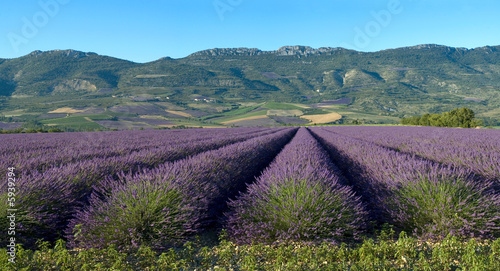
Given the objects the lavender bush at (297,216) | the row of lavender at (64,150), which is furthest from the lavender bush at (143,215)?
the row of lavender at (64,150)

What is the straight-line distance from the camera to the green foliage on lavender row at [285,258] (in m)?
2.29

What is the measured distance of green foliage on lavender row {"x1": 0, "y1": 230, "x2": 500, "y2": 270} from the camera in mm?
2289

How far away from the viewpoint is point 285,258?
2.51 meters

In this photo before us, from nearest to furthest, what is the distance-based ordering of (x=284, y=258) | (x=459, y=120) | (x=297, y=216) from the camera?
1. (x=284, y=258)
2. (x=297, y=216)
3. (x=459, y=120)

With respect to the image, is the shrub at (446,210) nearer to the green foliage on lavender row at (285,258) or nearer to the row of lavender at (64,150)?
the green foliage on lavender row at (285,258)

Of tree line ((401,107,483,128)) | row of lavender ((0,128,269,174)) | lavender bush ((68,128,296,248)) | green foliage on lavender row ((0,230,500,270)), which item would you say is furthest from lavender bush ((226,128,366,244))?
tree line ((401,107,483,128))

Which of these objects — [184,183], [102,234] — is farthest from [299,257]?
[102,234]

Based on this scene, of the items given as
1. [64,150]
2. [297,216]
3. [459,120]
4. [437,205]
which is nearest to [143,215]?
[297,216]

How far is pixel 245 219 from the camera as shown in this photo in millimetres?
3145

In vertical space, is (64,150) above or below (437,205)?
above

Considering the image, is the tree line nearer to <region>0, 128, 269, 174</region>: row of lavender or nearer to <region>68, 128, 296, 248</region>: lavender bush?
<region>0, 128, 269, 174</region>: row of lavender

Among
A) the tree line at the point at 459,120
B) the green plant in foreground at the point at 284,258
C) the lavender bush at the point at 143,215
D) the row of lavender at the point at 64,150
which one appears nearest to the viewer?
the green plant in foreground at the point at 284,258

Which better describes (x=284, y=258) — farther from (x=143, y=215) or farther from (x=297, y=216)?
(x=143, y=215)

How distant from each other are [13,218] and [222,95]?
184 metres
